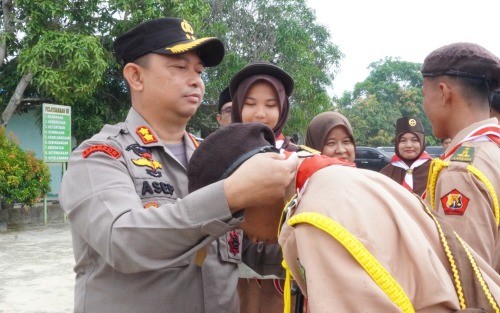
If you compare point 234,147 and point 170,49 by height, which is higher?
point 170,49

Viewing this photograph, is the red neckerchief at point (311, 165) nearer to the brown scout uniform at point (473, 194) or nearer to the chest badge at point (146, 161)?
the chest badge at point (146, 161)

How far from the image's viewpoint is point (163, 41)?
180 centimetres

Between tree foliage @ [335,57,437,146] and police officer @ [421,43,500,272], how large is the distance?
2666 cm

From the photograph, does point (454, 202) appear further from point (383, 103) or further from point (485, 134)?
point (383, 103)

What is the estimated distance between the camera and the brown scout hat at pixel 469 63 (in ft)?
6.77

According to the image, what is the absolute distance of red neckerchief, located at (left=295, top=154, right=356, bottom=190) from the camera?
116cm

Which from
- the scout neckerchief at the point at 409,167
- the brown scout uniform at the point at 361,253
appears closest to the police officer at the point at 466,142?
the brown scout uniform at the point at 361,253

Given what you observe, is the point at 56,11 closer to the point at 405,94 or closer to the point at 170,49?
the point at 170,49

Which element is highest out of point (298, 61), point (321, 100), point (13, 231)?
point (298, 61)

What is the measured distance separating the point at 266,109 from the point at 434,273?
1.77 m

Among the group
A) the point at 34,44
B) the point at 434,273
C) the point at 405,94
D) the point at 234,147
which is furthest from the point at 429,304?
the point at 405,94

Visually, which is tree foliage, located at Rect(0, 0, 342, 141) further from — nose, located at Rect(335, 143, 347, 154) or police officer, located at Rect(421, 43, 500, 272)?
police officer, located at Rect(421, 43, 500, 272)

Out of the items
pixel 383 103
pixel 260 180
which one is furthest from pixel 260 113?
pixel 383 103

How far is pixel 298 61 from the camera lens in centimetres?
1422
